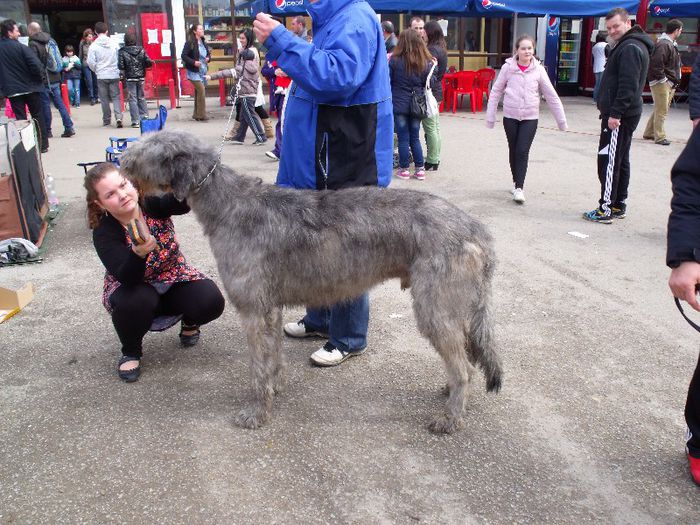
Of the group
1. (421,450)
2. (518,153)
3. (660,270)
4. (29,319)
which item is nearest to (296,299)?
(421,450)

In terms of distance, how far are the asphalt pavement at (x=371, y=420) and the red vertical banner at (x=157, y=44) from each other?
14.3 m

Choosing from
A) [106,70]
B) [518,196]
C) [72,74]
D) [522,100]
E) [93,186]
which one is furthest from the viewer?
[72,74]

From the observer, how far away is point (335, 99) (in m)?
3.36

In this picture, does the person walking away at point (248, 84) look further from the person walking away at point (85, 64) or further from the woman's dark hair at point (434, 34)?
the person walking away at point (85, 64)

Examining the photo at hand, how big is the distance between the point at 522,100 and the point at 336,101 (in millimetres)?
4885

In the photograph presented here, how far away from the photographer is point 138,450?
3.17 m

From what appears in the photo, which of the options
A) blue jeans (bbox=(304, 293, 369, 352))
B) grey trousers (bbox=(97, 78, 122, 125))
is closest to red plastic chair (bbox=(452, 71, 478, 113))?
grey trousers (bbox=(97, 78, 122, 125))

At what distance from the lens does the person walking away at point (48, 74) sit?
12070 millimetres

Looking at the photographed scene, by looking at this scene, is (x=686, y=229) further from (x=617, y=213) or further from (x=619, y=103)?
(x=617, y=213)

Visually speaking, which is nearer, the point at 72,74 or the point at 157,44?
the point at 72,74

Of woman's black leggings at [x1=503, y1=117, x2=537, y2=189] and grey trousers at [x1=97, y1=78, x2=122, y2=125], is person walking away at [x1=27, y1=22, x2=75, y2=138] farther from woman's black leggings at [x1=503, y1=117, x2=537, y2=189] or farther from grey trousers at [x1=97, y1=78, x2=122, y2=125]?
woman's black leggings at [x1=503, y1=117, x2=537, y2=189]

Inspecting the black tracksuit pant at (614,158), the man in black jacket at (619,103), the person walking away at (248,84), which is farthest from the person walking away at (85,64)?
the black tracksuit pant at (614,158)

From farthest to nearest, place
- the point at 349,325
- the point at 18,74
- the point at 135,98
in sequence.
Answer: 1. the point at 135,98
2. the point at 18,74
3. the point at 349,325

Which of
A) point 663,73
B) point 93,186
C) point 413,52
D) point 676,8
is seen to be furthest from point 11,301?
point 676,8
